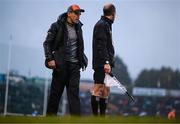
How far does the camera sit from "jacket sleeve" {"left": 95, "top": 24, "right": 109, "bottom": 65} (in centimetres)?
1053

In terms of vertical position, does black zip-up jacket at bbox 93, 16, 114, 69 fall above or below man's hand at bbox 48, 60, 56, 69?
above

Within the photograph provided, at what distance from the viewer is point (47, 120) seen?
22.2 ft

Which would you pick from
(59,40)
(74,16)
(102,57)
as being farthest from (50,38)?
(102,57)

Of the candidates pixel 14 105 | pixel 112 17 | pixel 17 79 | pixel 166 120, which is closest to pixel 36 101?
pixel 14 105

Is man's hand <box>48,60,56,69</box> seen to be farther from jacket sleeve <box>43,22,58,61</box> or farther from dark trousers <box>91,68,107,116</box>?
dark trousers <box>91,68,107,116</box>

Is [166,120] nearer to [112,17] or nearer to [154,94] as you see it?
[112,17]

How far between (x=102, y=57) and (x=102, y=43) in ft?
0.60

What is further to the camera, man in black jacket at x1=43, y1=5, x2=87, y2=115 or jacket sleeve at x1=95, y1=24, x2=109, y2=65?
jacket sleeve at x1=95, y1=24, x2=109, y2=65

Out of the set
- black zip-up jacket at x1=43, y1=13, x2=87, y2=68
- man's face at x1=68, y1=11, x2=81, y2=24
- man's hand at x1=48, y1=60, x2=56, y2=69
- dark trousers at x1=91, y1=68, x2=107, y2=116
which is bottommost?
dark trousers at x1=91, y1=68, x2=107, y2=116

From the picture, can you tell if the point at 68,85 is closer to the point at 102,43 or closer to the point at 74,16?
the point at 102,43

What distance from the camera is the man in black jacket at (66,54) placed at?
33.2ft

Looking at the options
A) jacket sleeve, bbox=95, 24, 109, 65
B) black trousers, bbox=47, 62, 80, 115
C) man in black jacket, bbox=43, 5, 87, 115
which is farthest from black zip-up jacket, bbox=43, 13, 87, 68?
jacket sleeve, bbox=95, 24, 109, 65

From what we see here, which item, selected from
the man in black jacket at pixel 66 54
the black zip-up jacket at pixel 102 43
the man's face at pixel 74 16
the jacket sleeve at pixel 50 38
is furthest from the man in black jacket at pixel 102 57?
the jacket sleeve at pixel 50 38

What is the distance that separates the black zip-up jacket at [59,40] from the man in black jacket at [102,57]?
1.31 feet
